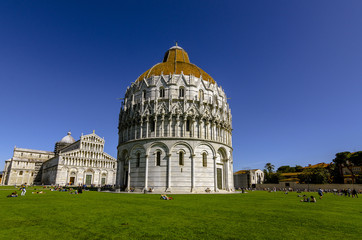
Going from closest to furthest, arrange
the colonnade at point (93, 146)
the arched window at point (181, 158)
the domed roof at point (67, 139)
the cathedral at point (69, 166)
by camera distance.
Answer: the arched window at point (181, 158) → the cathedral at point (69, 166) → the colonnade at point (93, 146) → the domed roof at point (67, 139)

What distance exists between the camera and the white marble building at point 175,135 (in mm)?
35844

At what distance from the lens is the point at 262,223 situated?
34.6 feet

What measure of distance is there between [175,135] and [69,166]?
217 feet

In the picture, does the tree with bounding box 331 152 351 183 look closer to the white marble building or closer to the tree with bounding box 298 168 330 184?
the tree with bounding box 298 168 330 184

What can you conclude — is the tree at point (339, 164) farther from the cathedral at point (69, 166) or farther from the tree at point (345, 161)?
the cathedral at point (69, 166)

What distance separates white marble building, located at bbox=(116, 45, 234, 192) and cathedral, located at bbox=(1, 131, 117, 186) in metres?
53.4

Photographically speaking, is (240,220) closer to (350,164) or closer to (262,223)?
(262,223)

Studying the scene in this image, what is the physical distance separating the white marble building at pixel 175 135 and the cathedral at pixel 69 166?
53.4 meters

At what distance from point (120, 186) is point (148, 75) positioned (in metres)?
21.1

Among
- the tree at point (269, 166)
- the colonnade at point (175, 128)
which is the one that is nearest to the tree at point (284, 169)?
the tree at point (269, 166)

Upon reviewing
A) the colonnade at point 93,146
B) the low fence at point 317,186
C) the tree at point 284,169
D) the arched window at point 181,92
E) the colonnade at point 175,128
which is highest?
the arched window at point 181,92

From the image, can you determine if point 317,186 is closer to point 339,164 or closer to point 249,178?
point 339,164

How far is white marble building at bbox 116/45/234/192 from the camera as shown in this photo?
118 ft

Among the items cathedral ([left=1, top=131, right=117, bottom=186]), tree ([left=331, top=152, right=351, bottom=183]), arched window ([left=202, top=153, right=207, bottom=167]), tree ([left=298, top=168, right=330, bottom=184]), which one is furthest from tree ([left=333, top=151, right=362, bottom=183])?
cathedral ([left=1, top=131, right=117, bottom=186])
